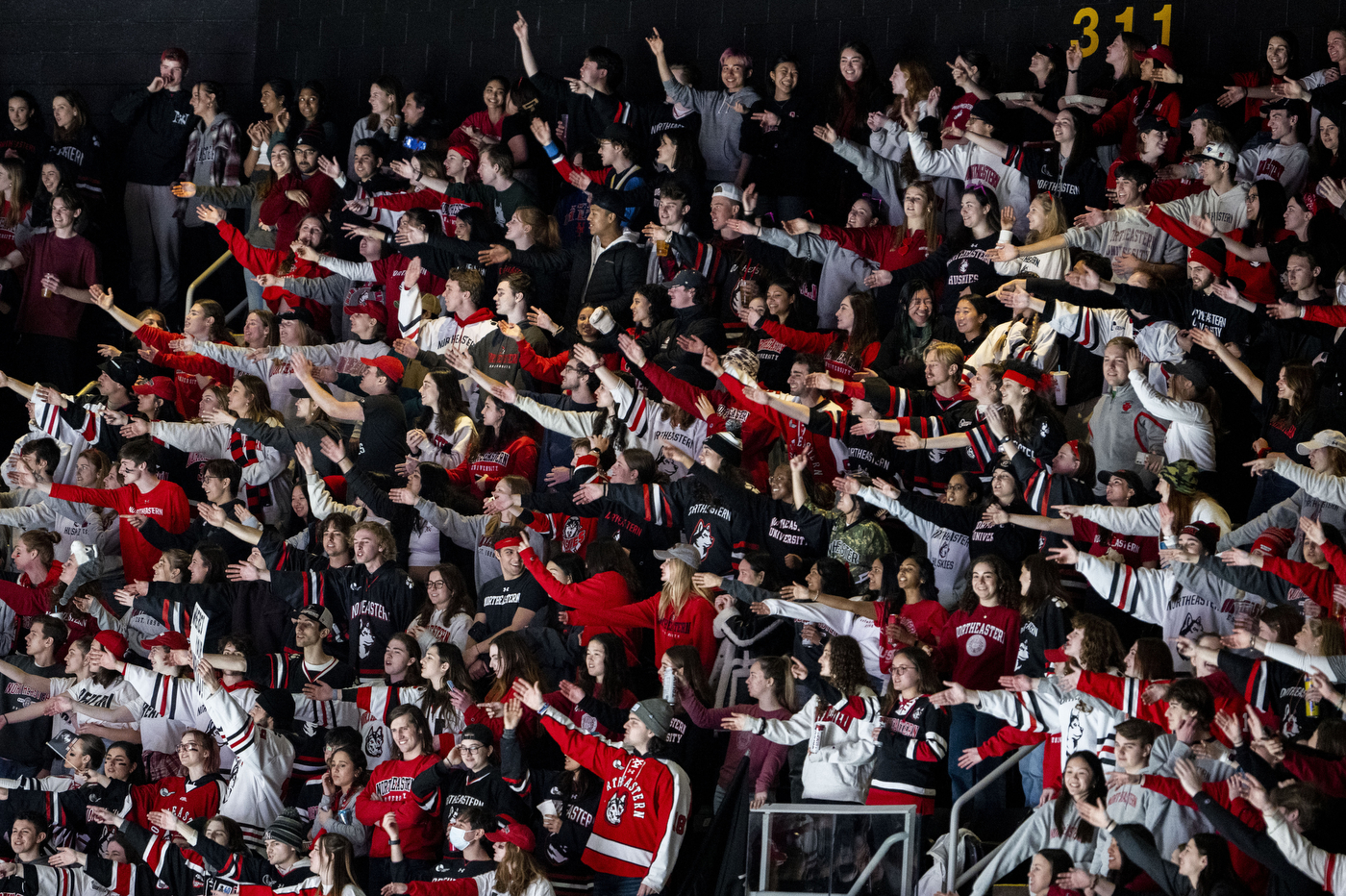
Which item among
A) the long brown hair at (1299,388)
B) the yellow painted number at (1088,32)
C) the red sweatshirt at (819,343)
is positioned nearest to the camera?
the long brown hair at (1299,388)

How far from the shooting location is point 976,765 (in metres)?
8.20

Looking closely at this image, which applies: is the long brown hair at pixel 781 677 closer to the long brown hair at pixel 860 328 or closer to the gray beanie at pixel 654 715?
the gray beanie at pixel 654 715

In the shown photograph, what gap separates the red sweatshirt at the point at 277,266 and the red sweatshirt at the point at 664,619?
3781 millimetres

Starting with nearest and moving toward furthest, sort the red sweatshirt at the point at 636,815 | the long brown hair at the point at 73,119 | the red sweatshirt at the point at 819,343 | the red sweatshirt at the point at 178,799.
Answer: the red sweatshirt at the point at 636,815 < the red sweatshirt at the point at 178,799 < the red sweatshirt at the point at 819,343 < the long brown hair at the point at 73,119

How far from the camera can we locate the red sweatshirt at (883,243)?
11164 mm

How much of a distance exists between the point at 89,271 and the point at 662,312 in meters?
4.32

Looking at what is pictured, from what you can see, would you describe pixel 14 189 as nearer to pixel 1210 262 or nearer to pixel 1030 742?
pixel 1210 262

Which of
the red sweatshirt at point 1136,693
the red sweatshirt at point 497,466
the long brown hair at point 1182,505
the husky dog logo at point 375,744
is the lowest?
the husky dog logo at point 375,744

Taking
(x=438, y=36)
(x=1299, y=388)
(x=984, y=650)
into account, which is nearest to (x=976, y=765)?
(x=984, y=650)

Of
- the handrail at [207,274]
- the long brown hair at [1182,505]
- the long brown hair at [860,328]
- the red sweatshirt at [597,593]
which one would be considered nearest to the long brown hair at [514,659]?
the red sweatshirt at [597,593]

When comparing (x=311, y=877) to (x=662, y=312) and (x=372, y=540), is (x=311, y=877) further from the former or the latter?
(x=662, y=312)

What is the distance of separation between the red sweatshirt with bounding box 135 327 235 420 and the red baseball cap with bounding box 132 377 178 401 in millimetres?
96

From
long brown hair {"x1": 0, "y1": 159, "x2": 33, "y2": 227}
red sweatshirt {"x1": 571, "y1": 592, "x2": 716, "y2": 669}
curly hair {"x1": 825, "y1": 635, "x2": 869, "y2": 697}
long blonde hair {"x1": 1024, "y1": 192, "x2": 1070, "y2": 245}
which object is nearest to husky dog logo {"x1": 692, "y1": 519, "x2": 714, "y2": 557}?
red sweatshirt {"x1": 571, "y1": 592, "x2": 716, "y2": 669}

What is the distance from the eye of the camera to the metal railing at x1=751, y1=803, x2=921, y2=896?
7.49 metres
